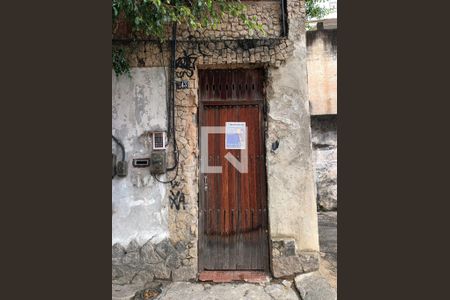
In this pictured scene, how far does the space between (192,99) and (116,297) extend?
268cm

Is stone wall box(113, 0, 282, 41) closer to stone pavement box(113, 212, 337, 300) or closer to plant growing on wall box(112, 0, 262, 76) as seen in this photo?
plant growing on wall box(112, 0, 262, 76)

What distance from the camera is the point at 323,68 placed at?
10.1 m

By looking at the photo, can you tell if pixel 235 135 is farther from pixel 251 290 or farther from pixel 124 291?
pixel 124 291

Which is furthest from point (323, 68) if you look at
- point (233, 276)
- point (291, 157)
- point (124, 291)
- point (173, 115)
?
point (124, 291)

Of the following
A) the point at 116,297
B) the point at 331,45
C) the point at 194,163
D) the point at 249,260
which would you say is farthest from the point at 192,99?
the point at 331,45

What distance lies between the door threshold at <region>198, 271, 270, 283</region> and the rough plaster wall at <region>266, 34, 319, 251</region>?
0.58 m

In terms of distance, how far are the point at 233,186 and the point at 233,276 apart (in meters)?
1.20

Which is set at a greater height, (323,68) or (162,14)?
(323,68)

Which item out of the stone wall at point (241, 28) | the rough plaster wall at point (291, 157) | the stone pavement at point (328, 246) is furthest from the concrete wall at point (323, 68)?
the rough plaster wall at point (291, 157)

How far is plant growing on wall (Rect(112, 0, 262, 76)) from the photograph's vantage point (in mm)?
3595

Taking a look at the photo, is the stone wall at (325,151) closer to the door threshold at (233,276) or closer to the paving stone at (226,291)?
the door threshold at (233,276)

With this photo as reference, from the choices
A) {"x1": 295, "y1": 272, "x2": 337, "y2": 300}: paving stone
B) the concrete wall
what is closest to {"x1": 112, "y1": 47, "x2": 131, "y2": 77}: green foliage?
{"x1": 295, "y1": 272, "x2": 337, "y2": 300}: paving stone

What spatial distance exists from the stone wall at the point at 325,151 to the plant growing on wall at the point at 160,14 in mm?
4962

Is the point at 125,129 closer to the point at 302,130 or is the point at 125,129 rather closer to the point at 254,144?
the point at 254,144
